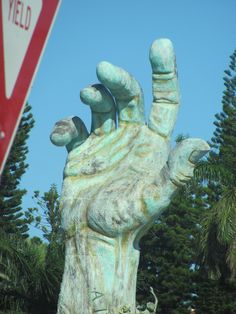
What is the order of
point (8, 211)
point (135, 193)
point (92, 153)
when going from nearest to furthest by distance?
point (135, 193), point (92, 153), point (8, 211)

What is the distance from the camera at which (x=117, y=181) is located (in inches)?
297

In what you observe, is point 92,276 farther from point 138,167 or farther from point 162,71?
point 162,71

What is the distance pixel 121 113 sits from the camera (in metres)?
7.89

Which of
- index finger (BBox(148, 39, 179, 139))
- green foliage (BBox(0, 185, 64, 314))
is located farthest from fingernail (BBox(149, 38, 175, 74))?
green foliage (BBox(0, 185, 64, 314))

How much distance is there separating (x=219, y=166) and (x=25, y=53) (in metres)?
18.1

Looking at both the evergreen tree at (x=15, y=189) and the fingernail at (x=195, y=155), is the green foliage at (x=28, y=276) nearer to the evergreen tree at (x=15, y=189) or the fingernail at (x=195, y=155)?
the evergreen tree at (x=15, y=189)

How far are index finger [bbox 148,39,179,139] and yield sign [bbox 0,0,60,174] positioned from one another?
6.04 m

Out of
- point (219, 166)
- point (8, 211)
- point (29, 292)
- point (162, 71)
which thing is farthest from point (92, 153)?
point (8, 211)

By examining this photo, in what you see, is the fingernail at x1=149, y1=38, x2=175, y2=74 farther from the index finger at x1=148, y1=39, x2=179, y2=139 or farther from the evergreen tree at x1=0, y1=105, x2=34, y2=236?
the evergreen tree at x1=0, y1=105, x2=34, y2=236

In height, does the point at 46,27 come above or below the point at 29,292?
below

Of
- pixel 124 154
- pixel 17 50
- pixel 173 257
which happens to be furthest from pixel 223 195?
pixel 17 50

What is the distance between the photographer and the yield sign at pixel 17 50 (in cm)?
136

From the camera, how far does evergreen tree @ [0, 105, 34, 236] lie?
2098 cm

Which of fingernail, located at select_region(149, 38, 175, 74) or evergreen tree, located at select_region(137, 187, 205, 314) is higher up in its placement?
evergreen tree, located at select_region(137, 187, 205, 314)
